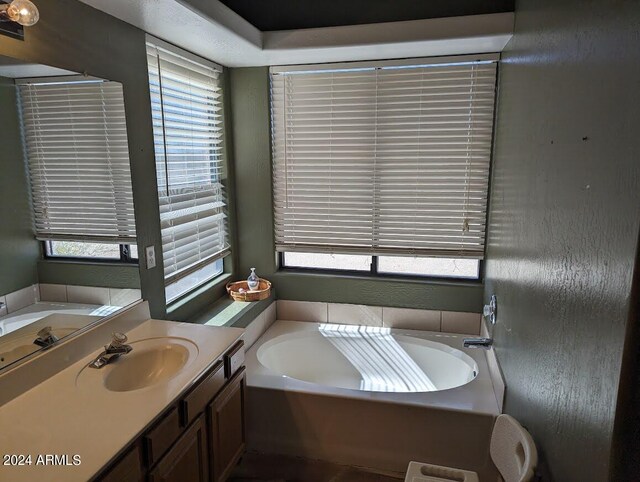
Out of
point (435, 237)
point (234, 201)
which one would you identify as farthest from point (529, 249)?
point (234, 201)

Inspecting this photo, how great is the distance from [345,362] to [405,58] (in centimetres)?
208

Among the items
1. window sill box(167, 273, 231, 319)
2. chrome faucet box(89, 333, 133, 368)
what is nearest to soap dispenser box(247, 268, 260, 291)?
window sill box(167, 273, 231, 319)

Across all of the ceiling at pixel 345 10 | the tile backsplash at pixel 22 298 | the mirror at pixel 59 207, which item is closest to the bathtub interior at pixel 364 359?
the mirror at pixel 59 207

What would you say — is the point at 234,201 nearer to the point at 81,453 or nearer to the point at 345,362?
the point at 345,362

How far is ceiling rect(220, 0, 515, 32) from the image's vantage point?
8.26 feet

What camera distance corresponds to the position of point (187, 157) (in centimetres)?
260

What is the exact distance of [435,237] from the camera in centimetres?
292

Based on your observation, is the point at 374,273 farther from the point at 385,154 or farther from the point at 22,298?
the point at 22,298

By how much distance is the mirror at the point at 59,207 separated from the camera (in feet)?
4.97

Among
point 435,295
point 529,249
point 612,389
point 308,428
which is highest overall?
point 529,249

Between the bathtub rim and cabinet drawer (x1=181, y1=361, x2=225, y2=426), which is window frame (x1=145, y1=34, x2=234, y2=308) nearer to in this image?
the bathtub rim

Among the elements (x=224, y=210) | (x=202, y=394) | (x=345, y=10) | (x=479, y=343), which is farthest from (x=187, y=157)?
(x=479, y=343)

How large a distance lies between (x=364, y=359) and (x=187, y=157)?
177cm

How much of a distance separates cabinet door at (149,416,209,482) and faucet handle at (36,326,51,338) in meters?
0.66
